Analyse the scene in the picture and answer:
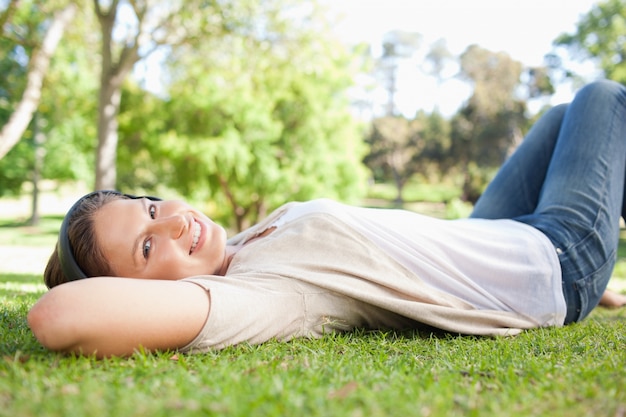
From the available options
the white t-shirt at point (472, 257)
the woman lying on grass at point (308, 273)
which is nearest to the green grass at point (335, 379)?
the woman lying on grass at point (308, 273)

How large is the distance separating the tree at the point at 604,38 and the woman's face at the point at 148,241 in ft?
77.2

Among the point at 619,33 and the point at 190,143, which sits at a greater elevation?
the point at 619,33

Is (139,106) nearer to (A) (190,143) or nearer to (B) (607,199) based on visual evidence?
(A) (190,143)

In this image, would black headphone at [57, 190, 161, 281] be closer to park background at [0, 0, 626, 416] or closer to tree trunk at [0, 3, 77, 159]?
park background at [0, 0, 626, 416]

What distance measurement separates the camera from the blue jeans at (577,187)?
3.14 m

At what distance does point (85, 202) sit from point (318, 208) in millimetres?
1132

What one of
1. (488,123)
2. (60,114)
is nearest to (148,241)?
(60,114)

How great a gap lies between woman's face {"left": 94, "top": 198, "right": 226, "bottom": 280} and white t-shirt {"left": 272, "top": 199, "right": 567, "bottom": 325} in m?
0.52

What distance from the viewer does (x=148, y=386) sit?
1703 millimetres

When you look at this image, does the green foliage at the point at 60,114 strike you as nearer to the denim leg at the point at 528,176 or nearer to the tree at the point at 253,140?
the tree at the point at 253,140

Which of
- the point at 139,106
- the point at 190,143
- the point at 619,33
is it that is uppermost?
the point at 619,33

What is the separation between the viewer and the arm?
199 cm

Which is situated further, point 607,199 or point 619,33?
point 619,33

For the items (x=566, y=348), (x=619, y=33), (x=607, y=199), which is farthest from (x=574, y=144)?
(x=619, y=33)
